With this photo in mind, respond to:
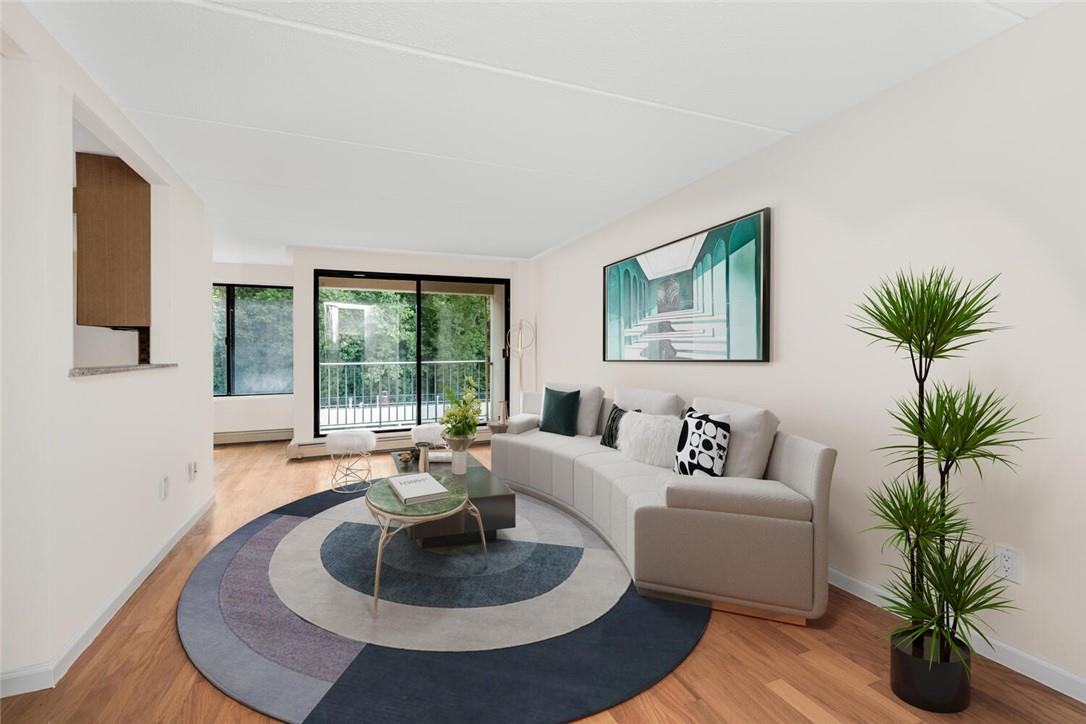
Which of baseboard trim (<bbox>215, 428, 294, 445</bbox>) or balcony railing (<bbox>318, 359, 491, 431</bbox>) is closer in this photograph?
balcony railing (<bbox>318, 359, 491, 431</bbox>)

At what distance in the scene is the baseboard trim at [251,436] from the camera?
656 cm

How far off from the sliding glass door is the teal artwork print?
259cm

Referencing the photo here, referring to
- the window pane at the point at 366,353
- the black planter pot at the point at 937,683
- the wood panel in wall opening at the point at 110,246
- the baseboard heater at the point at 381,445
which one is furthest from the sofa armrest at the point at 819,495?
the window pane at the point at 366,353

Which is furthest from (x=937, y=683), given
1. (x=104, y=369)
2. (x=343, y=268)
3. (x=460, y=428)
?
(x=343, y=268)

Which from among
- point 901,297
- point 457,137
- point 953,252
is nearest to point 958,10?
point 953,252

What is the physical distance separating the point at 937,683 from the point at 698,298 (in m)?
2.46

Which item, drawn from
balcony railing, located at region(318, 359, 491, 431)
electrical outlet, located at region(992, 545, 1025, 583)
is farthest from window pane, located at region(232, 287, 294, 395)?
electrical outlet, located at region(992, 545, 1025, 583)

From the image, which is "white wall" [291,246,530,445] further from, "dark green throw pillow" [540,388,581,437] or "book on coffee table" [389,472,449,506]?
"book on coffee table" [389,472,449,506]

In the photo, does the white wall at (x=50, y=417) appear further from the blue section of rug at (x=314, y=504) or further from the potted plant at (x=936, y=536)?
the potted plant at (x=936, y=536)

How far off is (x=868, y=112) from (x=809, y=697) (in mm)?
2646

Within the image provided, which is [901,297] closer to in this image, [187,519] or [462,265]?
[187,519]

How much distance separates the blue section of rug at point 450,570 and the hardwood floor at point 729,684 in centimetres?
83

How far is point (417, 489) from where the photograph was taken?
2770 mm

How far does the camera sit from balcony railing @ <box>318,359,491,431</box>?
632 cm
